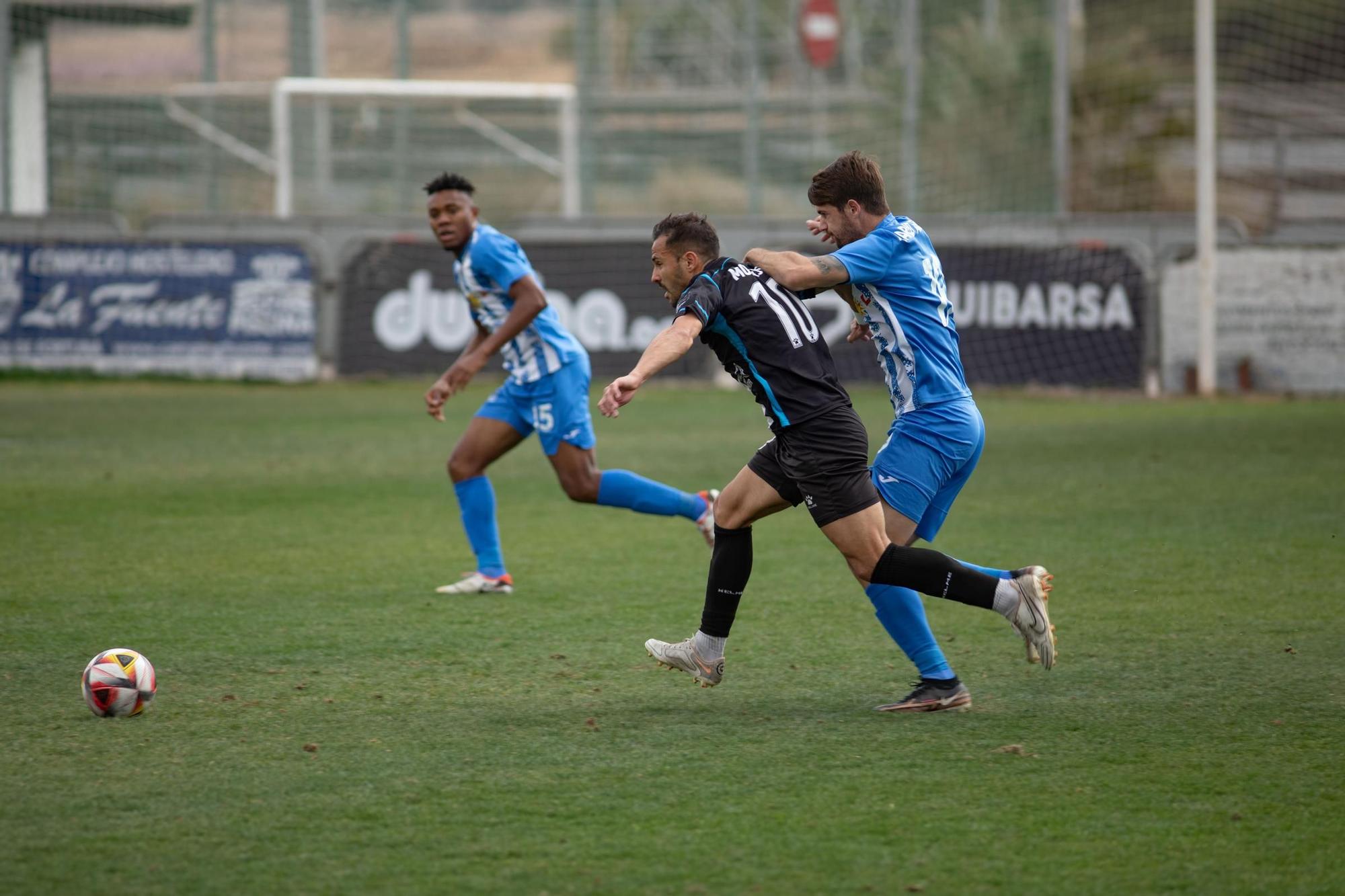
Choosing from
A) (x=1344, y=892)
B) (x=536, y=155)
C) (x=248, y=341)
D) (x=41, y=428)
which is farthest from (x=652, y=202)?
(x=1344, y=892)

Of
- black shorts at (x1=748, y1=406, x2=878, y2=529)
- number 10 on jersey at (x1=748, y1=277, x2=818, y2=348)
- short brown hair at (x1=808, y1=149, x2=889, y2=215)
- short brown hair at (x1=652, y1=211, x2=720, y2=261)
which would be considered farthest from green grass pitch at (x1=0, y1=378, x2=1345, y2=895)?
short brown hair at (x1=808, y1=149, x2=889, y2=215)

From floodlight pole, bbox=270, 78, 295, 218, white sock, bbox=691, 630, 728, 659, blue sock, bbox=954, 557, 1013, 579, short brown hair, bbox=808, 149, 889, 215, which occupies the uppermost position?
floodlight pole, bbox=270, 78, 295, 218

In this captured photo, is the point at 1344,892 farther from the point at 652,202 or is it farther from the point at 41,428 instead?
the point at 652,202

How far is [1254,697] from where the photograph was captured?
207 inches

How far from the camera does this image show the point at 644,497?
787 cm

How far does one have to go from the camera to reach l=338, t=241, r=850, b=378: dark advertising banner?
18.7 meters

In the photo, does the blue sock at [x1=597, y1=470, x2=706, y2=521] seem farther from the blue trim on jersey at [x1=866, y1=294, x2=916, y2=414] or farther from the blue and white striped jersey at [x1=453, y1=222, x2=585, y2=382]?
the blue trim on jersey at [x1=866, y1=294, x2=916, y2=414]

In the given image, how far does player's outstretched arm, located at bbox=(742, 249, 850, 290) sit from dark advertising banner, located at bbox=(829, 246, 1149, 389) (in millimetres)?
12827

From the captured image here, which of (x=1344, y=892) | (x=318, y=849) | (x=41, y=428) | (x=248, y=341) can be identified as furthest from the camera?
(x=248, y=341)

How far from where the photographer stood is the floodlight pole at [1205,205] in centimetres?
1705

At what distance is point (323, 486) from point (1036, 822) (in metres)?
7.94

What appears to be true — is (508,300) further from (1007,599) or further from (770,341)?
(1007,599)

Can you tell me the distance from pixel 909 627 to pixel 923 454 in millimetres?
605

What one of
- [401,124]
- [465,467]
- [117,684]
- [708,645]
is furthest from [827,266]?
[401,124]
